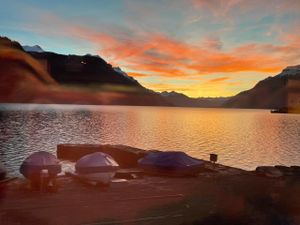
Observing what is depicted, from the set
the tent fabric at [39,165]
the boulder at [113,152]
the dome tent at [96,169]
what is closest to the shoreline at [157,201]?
the dome tent at [96,169]

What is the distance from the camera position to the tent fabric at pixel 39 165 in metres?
26.0

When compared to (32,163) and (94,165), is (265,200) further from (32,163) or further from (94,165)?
(32,163)

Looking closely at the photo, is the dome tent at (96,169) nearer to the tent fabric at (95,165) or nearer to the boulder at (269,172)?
the tent fabric at (95,165)

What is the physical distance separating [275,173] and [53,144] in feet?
206

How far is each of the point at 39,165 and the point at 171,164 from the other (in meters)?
10.4

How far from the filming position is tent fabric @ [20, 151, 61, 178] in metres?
26.0

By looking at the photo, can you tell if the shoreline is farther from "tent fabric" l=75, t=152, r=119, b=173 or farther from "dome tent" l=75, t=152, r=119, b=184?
"tent fabric" l=75, t=152, r=119, b=173

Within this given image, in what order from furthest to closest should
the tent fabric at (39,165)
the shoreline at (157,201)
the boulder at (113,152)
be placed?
1. the boulder at (113,152)
2. the tent fabric at (39,165)
3. the shoreline at (157,201)

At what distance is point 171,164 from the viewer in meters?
30.6

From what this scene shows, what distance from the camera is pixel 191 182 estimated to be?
2769cm

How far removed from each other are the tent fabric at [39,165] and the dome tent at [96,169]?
1.68 m

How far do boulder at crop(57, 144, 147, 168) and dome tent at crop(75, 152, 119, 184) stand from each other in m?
15.5

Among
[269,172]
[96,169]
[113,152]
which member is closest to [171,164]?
[96,169]

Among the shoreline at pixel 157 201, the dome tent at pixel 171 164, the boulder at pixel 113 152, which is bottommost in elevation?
the boulder at pixel 113 152
